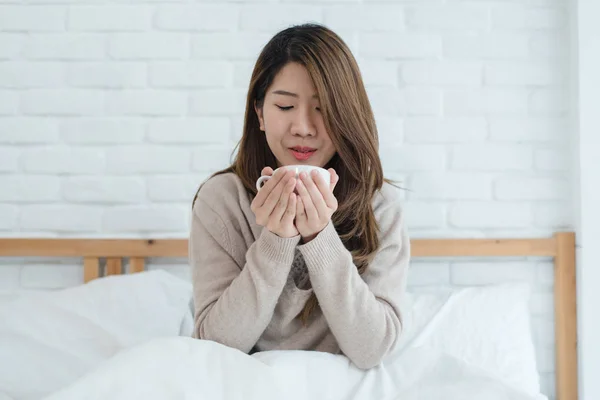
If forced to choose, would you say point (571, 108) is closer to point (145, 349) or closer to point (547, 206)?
point (547, 206)

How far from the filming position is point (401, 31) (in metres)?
1.51

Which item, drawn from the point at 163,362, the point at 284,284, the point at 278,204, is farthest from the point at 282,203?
the point at 163,362

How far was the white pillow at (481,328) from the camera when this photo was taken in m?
1.24

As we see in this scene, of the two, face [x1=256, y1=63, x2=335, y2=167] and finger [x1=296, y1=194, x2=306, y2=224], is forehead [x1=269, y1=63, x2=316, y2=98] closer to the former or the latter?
face [x1=256, y1=63, x2=335, y2=167]

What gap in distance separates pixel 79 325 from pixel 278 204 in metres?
0.56

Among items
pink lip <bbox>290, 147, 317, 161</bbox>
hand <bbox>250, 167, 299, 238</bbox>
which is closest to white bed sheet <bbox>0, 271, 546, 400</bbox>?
hand <bbox>250, 167, 299, 238</bbox>

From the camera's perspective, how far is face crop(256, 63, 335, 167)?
1.00 m

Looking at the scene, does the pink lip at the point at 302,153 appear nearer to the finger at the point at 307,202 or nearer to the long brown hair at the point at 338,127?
the long brown hair at the point at 338,127

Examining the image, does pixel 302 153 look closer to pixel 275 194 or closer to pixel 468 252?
pixel 275 194

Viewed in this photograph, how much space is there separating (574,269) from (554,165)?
254mm

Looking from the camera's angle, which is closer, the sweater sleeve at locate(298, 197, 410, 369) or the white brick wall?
the sweater sleeve at locate(298, 197, 410, 369)

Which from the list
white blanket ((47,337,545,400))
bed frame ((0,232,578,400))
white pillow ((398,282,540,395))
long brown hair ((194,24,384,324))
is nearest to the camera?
white blanket ((47,337,545,400))

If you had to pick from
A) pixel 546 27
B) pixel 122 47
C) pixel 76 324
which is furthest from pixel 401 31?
pixel 76 324

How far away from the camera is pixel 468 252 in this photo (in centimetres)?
147
